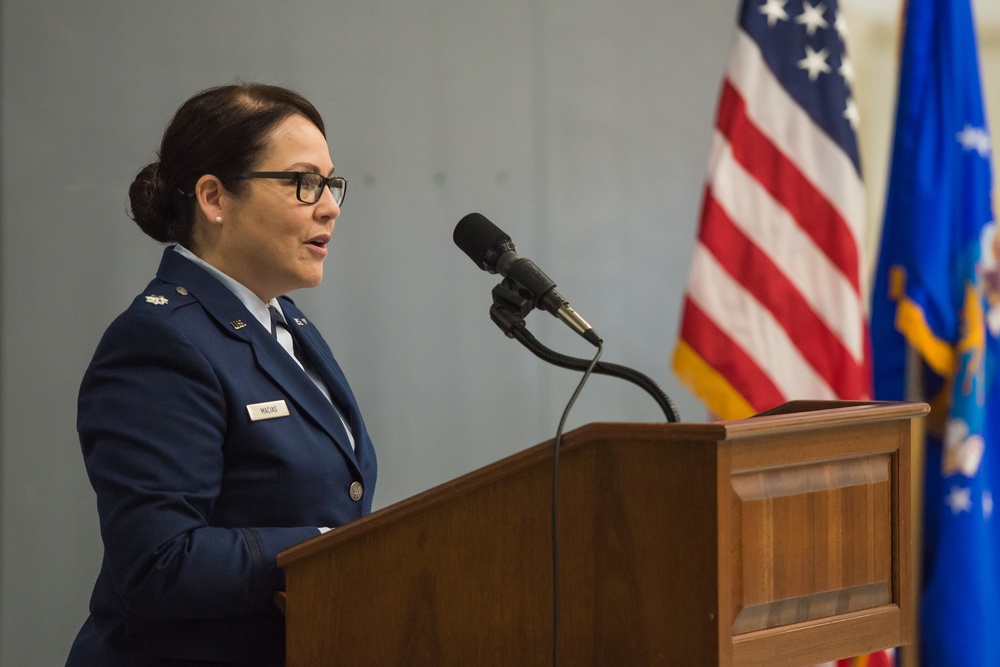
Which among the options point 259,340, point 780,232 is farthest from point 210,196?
point 780,232

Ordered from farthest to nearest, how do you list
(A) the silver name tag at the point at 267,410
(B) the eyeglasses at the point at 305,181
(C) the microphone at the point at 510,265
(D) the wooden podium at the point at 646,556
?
(B) the eyeglasses at the point at 305,181, (A) the silver name tag at the point at 267,410, (C) the microphone at the point at 510,265, (D) the wooden podium at the point at 646,556

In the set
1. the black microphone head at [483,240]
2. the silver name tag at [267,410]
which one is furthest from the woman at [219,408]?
the black microphone head at [483,240]

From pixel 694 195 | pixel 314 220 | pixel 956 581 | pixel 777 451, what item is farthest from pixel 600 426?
pixel 694 195

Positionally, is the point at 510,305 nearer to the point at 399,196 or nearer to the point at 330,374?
the point at 330,374

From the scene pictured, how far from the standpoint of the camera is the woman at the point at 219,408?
1.24 metres

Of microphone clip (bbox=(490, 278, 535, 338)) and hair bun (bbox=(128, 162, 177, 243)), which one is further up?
hair bun (bbox=(128, 162, 177, 243))

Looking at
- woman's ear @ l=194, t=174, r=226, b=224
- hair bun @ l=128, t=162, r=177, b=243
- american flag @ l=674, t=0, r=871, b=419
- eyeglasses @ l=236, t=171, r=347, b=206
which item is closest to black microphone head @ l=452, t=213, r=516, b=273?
eyeglasses @ l=236, t=171, r=347, b=206

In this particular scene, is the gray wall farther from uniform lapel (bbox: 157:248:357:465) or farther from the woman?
uniform lapel (bbox: 157:248:357:465)

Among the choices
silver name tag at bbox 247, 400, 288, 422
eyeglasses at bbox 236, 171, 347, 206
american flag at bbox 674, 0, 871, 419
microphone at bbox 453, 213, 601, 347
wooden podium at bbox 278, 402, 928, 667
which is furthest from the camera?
american flag at bbox 674, 0, 871, 419

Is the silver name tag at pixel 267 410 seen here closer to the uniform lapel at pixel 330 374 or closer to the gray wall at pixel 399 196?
the uniform lapel at pixel 330 374

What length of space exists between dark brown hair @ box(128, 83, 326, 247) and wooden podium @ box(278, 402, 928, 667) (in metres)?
0.58

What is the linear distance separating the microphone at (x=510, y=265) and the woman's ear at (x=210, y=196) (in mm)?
387

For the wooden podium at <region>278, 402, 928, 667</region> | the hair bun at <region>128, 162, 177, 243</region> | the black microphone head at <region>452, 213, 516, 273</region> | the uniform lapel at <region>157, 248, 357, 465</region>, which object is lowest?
the wooden podium at <region>278, 402, 928, 667</region>

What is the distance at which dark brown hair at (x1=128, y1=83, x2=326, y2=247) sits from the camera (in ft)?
4.86
